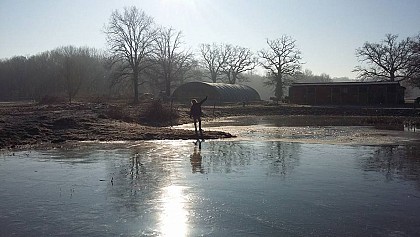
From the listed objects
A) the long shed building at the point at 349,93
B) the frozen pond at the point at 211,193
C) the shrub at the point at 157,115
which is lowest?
the frozen pond at the point at 211,193

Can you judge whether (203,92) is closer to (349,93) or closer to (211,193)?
(349,93)

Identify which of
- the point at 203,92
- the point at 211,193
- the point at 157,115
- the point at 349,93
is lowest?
the point at 211,193

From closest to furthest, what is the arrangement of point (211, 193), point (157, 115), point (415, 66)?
point (211, 193)
point (157, 115)
point (415, 66)

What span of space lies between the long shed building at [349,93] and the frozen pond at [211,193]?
152 feet

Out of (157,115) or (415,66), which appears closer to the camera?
(157,115)

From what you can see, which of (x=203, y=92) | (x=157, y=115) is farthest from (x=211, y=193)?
(x=203, y=92)

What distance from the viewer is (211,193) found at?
9.88 meters

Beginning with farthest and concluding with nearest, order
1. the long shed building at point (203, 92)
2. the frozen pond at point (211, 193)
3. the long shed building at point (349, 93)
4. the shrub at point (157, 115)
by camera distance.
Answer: the long shed building at point (203, 92) → the long shed building at point (349, 93) → the shrub at point (157, 115) → the frozen pond at point (211, 193)

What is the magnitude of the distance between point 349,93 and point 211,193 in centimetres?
5573

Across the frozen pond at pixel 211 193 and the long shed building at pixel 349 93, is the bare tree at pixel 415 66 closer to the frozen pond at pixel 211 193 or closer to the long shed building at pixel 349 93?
the long shed building at pixel 349 93

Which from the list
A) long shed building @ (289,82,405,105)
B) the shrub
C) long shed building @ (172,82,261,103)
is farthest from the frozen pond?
long shed building @ (172,82,261,103)

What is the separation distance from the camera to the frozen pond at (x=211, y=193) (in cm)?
746

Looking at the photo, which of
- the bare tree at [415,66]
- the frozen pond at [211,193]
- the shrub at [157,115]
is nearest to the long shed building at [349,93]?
the bare tree at [415,66]

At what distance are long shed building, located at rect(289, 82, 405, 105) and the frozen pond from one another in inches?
1823
